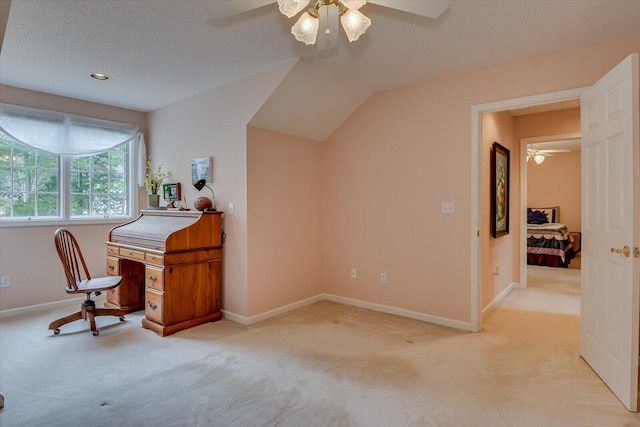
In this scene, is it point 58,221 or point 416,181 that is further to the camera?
point 58,221

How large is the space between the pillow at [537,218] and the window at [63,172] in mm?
7654

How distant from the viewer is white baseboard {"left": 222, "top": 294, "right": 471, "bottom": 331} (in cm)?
335

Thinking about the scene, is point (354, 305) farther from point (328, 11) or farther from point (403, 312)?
point (328, 11)

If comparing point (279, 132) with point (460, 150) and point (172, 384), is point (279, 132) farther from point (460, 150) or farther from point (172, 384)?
point (172, 384)

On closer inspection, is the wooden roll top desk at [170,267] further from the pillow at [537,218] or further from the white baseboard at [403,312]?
the pillow at [537,218]

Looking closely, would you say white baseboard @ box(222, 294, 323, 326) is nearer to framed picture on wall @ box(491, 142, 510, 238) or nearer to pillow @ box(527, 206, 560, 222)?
framed picture on wall @ box(491, 142, 510, 238)

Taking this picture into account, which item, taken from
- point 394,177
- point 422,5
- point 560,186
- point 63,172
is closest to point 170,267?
point 63,172

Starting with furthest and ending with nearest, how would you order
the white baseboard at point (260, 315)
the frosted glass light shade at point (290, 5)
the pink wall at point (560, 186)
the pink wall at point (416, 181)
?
the pink wall at point (560, 186)
the white baseboard at point (260, 315)
the pink wall at point (416, 181)
the frosted glass light shade at point (290, 5)

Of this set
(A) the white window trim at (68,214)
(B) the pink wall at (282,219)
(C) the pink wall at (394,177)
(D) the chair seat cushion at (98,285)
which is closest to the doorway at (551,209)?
(C) the pink wall at (394,177)

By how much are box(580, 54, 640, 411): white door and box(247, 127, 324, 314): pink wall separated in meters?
2.63

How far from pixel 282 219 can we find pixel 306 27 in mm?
2313

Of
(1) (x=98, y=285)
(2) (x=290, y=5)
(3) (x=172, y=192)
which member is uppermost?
(2) (x=290, y=5)

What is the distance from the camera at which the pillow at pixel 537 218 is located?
7.39 meters

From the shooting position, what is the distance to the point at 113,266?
3.81 metres
